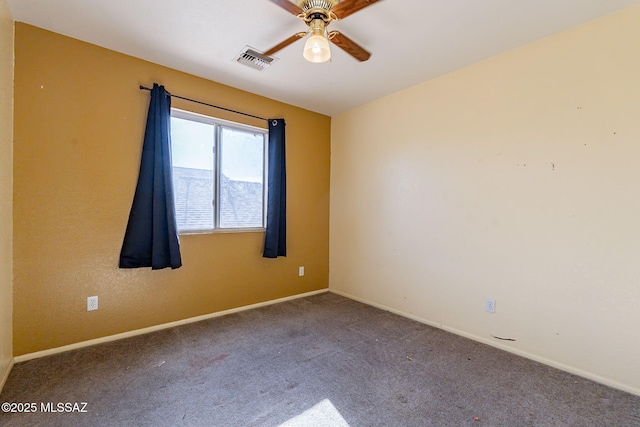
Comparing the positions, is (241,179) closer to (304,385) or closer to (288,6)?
(288,6)

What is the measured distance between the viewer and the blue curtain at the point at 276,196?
3365 mm

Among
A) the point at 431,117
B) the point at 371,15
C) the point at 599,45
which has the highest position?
the point at 371,15

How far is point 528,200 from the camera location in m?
2.33

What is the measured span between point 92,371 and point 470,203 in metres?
3.28

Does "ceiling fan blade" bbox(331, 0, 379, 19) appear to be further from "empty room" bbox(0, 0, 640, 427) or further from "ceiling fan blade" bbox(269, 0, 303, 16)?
"ceiling fan blade" bbox(269, 0, 303, 16)

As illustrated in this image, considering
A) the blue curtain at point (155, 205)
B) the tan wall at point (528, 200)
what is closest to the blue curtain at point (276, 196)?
the blue curtain at point (155, 205)

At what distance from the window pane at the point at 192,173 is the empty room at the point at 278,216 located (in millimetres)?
20

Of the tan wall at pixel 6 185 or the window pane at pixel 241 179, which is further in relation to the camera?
the window pane at pixel 241 179

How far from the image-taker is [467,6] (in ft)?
6.24

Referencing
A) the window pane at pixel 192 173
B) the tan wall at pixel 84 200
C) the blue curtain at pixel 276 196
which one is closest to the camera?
the tan wall at pixel 84 200

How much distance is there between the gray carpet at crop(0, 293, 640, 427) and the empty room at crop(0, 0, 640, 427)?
0.06ft

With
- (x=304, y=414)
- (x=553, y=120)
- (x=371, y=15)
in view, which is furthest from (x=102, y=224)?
(x=553, y=120)

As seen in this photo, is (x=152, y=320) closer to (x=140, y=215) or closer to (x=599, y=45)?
(x=140, y=215)

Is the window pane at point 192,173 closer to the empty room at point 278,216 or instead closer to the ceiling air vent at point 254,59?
the empty room at point 278,216
